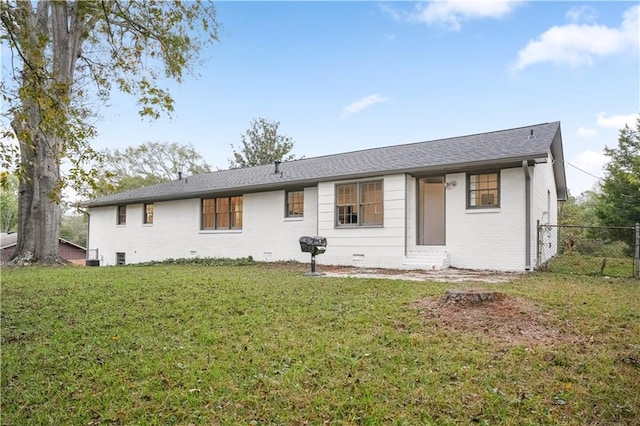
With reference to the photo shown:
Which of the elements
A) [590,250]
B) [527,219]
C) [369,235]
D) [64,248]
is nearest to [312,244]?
[369,235]

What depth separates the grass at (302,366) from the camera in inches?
105

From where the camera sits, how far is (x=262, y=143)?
37.5 metres

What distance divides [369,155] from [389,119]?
6.27 meters

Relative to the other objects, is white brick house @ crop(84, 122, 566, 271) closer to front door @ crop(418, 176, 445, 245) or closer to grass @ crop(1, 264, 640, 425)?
front door @ crop(418, 176, 445, 245)

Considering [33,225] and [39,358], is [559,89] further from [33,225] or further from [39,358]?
[33,225]

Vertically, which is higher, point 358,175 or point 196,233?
point 358,175

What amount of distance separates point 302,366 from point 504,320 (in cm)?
253

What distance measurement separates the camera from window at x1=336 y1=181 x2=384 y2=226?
38.9 feet

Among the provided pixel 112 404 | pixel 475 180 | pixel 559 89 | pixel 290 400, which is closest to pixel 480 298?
pixel 290 400

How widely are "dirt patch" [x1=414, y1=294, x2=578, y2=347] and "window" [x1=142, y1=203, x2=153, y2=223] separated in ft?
53.4

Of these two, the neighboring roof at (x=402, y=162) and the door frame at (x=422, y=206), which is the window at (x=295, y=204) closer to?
the neighboring roof at (x=402, y=162)

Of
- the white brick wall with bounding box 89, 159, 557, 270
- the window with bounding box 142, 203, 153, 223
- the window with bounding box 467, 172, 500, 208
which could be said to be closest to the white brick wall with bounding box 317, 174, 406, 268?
the white brick wall with bounding box 89, 159, 557, 270

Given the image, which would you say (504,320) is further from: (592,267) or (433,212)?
(433,212)

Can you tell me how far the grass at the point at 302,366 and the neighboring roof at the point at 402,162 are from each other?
512 cm
